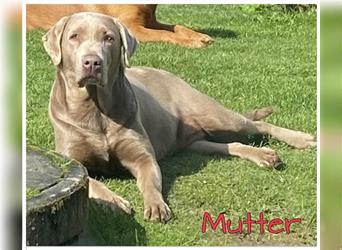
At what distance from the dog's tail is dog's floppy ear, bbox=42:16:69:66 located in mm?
1148

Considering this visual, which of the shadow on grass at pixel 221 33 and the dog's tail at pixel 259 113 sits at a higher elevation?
the shadow on grass at pixel 221 33

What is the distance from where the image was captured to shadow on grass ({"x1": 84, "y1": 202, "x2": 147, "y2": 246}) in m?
3.96

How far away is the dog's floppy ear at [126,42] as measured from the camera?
421 cm

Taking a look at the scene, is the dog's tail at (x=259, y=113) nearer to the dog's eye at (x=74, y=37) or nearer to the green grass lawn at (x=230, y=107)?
the green grass lawn at (x=230, y=107)

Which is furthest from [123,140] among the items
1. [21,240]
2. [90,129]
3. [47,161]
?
[21,240]

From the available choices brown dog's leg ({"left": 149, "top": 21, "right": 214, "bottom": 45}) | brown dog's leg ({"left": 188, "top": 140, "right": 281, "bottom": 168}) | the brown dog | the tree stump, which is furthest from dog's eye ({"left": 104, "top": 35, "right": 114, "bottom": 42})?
brown dog's leg ({"left": 188, "top": 140, "right": 281, "bottom": 168})

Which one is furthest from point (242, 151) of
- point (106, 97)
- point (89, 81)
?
point (89, 81)

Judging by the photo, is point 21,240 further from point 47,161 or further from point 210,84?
point 210,84

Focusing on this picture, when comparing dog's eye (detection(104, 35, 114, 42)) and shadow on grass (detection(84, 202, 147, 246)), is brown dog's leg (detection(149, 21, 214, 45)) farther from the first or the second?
shadow on grass (detection(84, 202, 147, 246))

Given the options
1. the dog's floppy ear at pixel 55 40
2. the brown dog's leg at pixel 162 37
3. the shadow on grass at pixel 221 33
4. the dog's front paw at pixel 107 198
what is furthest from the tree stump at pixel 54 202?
the shadow on grass at pixel 221 33

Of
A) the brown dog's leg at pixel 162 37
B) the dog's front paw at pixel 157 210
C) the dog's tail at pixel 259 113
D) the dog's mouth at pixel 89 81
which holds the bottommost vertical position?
the dog's front paw at pixel 157 210

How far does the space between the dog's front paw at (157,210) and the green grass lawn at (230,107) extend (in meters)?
0.03

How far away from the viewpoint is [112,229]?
401 centimetres

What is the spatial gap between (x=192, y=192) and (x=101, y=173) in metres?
0.42
